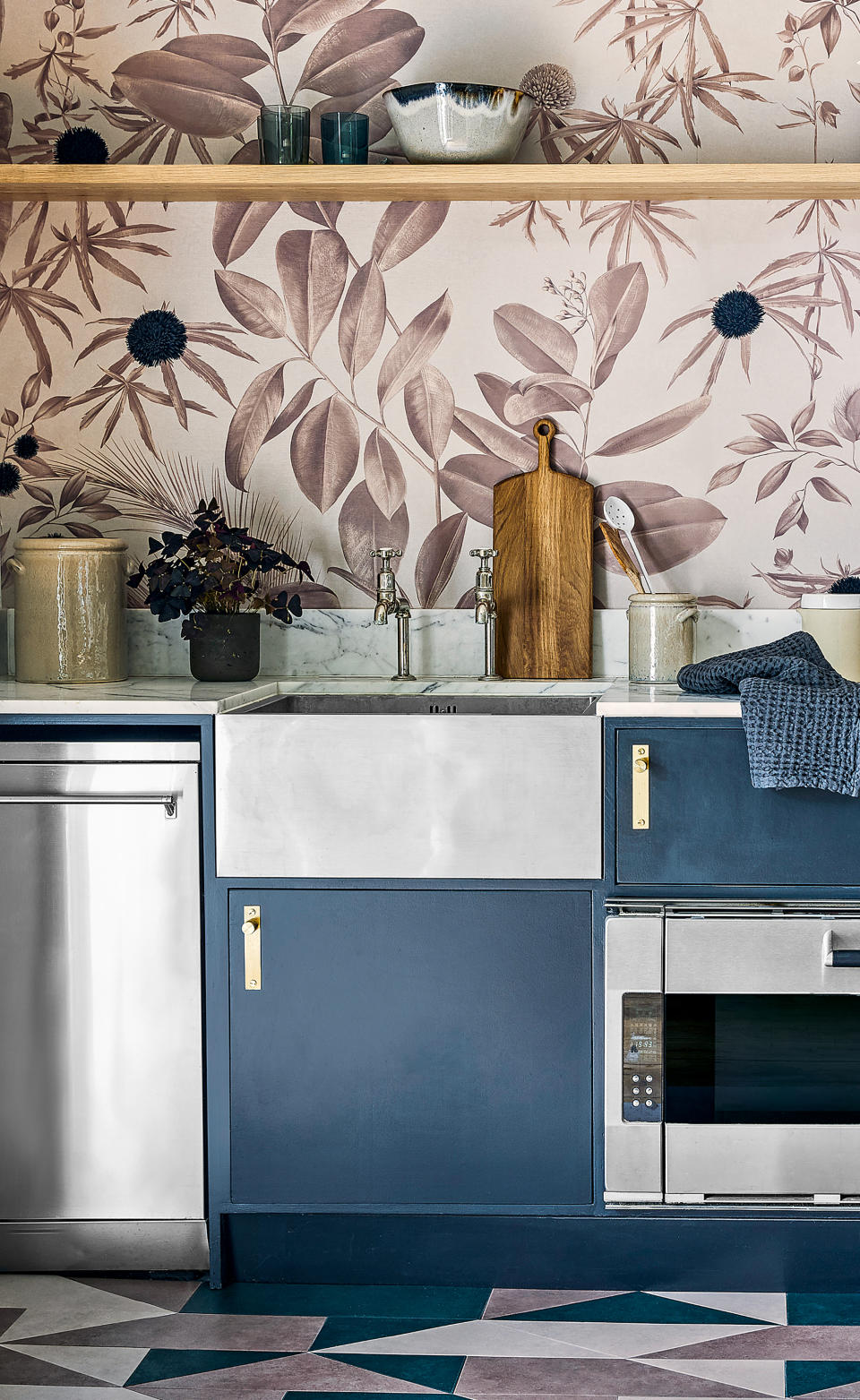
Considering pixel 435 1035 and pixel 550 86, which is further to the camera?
pixel 550 86

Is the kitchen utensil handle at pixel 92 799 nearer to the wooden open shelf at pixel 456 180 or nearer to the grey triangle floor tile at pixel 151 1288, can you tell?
the grey triangle floor tile at pixel 151 1288

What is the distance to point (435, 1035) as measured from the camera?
7.09 feet

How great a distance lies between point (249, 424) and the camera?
2756 millimetres

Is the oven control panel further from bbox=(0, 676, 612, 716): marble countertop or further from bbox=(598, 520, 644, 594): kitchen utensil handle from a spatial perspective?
bbox=(598, 520, 644, 594): kitchen utensil handle

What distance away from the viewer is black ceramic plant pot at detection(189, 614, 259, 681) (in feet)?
8.38

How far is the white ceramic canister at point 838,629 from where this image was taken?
8.38ft

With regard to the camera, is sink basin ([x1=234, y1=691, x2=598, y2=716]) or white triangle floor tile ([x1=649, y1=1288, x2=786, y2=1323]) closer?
white triangle floor tile ([x1=649, y1=1288, x2=786, y2=1323])

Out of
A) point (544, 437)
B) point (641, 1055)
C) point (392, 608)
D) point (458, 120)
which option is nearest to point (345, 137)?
point (458, 120)

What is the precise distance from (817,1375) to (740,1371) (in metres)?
0.10

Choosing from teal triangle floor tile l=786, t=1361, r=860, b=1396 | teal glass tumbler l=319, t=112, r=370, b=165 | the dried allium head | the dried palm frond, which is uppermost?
the dried allium head

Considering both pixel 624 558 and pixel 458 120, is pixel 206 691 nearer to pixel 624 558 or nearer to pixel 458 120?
pixel 624 558

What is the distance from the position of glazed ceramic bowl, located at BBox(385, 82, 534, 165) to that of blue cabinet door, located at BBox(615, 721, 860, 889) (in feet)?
3.74

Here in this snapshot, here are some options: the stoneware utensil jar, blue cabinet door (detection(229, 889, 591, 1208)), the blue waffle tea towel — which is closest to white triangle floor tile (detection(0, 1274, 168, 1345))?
blue cabinet door (detection(229, 889, 591, 1208))

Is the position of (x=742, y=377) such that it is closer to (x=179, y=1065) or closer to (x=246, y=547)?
(x=246, y=547)
